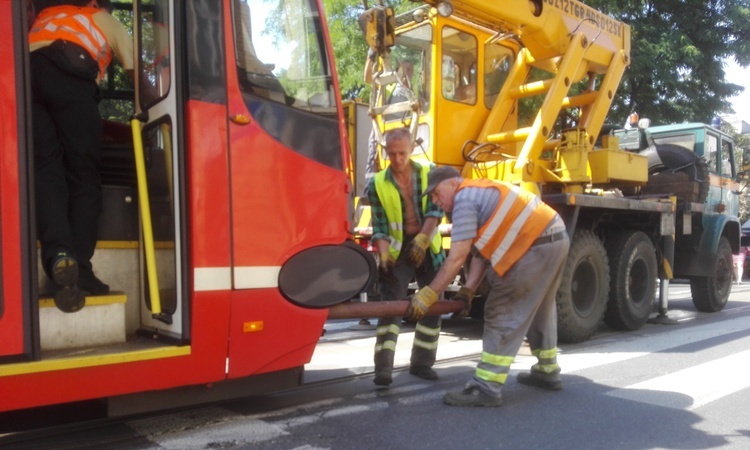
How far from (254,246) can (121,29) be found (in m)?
1.44

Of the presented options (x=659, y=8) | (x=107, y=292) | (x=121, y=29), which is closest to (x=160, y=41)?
(x=121, y=29)

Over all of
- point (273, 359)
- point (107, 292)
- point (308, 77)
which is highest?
point (308, 77)

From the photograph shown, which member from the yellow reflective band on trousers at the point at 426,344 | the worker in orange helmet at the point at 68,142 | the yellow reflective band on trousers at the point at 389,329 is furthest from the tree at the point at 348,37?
the worker in orange helmet at the point at 68,142

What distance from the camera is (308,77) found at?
3.74 meters

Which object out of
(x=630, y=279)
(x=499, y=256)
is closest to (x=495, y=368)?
(x=499, y=256)

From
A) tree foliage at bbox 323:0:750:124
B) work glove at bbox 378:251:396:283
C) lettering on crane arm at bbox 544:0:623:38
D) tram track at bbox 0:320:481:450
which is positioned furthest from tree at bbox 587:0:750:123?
work glove at bbox 378:251:396:283

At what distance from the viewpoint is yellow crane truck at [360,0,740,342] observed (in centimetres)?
640

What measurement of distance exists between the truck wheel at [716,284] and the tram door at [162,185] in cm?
798

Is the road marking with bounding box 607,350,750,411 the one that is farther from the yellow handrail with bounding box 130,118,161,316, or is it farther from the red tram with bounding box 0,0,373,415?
the yellow handrail with bounding box 130,118,161,316

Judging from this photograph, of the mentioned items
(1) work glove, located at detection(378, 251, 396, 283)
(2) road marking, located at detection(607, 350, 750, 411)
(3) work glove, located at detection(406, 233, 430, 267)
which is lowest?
(2) road marking, located at detection(607, 350, 750, 411)

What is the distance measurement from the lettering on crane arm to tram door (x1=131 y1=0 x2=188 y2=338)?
4558mm

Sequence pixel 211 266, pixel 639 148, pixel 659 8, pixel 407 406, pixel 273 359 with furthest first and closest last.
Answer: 1. pixel 659 8
2. pixel 639 148
3. pixel 407 406
4. pixel 273 359
5. pixel 211 266

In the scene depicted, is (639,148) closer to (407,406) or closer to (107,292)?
(407,406)

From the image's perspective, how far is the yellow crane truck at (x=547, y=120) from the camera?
640 cm
